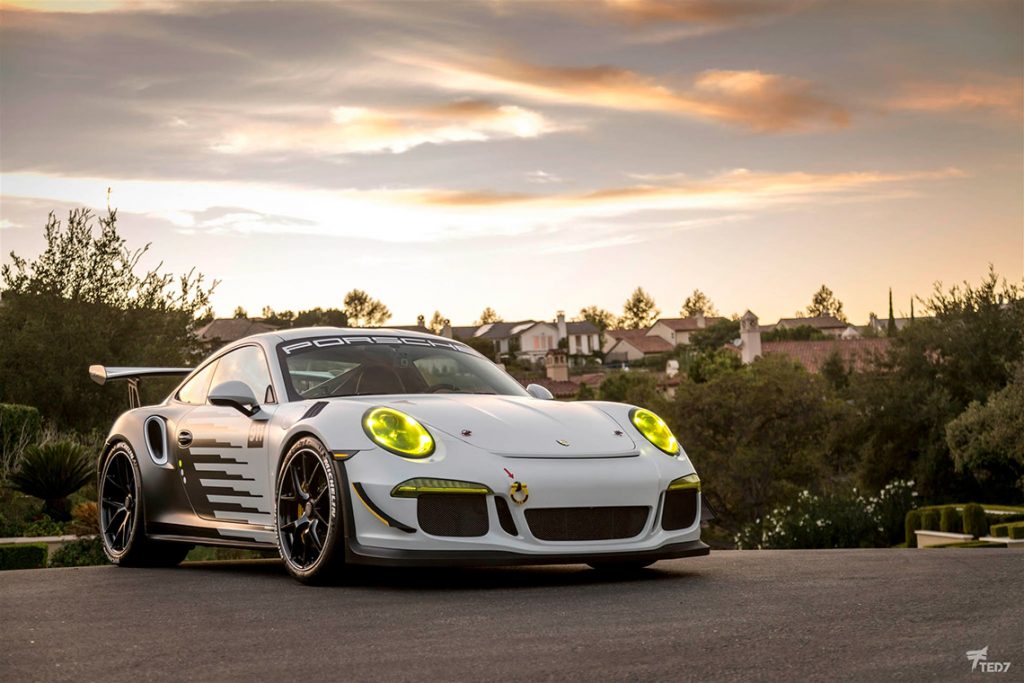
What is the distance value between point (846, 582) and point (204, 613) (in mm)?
3025

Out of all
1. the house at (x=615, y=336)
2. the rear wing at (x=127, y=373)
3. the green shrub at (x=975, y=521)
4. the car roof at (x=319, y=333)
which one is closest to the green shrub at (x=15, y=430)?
the rear wing at (x=127, y=373)

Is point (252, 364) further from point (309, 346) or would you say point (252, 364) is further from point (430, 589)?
point (430, 589)

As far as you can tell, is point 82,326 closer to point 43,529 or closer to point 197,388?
point 43,529

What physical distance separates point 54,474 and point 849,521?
2702cm

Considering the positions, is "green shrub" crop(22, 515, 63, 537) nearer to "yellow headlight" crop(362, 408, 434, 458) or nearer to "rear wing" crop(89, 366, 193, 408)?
"rear wing" crop(89, 366, 193, 408)

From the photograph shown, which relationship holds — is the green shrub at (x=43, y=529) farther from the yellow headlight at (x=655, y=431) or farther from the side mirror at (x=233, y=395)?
the yellow headlight at (x=655, y=431)

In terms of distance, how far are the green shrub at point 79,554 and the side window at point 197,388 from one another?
18.4ft

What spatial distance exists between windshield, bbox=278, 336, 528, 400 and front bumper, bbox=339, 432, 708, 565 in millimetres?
1277

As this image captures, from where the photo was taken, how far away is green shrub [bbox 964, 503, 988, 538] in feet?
90.4

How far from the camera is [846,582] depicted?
661 cm

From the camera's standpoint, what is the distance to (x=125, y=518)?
934 cm

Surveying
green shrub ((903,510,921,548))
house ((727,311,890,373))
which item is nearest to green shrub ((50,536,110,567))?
green shrub ((903,510,921,548))

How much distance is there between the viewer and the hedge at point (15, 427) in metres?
21.9

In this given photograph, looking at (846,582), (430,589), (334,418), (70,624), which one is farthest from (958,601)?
(70,624)
